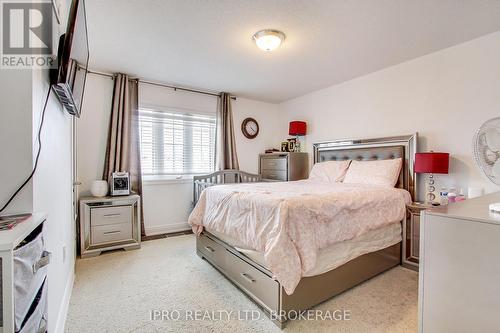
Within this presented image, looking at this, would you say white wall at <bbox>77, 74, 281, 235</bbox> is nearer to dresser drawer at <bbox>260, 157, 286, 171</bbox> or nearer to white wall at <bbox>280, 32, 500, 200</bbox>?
dresser drawer at <bbox>260, 157, 286, 171</bbox>

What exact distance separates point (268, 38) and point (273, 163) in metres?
2.57

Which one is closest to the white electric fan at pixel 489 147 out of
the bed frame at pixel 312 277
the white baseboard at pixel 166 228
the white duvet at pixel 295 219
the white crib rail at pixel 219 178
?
the white duvet at pixel 295 219

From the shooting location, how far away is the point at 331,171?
137 inches

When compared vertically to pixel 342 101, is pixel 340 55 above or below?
above

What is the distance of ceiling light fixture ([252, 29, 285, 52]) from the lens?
89.1 inches

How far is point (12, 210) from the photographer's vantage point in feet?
3.14

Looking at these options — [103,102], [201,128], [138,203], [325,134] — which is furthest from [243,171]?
[103,102]

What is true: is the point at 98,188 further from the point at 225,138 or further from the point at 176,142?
the point at 225,138

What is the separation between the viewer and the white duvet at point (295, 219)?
62.2 inches

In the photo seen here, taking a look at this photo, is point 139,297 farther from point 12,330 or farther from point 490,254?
point 490,254

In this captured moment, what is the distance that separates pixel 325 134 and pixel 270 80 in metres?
1.34

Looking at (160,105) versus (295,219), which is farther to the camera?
(160,105)

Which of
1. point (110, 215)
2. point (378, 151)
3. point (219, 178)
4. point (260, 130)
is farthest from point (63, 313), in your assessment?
point (260, 130)

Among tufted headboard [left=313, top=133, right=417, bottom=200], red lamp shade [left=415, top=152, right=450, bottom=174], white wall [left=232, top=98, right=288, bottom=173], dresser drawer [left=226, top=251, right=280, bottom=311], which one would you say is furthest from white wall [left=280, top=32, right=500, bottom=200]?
dresser drawer [left=226, top=251, right=280, bottom=311]
